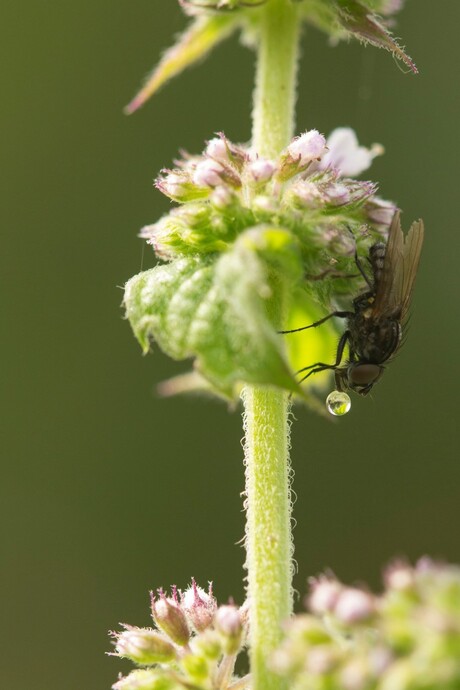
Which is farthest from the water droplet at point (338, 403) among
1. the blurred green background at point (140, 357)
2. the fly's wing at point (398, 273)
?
the blurred green background at point (140, 357)

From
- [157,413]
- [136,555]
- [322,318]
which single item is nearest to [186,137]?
[157,413]

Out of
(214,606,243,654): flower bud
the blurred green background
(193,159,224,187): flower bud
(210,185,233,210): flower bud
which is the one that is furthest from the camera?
the blurred green background

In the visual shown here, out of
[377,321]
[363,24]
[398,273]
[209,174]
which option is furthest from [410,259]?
[209,174]

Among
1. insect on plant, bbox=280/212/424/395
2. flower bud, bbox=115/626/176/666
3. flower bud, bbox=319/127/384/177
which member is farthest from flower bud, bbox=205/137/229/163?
flower bud, bbox=115/626/176/666

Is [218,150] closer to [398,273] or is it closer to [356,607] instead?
[398,273]

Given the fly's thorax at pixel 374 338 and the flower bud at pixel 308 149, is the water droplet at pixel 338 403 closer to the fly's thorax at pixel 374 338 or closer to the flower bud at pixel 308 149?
the fly's thorax at pixel 374 338

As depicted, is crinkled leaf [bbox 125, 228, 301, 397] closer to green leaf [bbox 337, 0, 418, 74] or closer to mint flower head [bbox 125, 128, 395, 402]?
mint flower head [bbox 125, 128, 395, 402]
